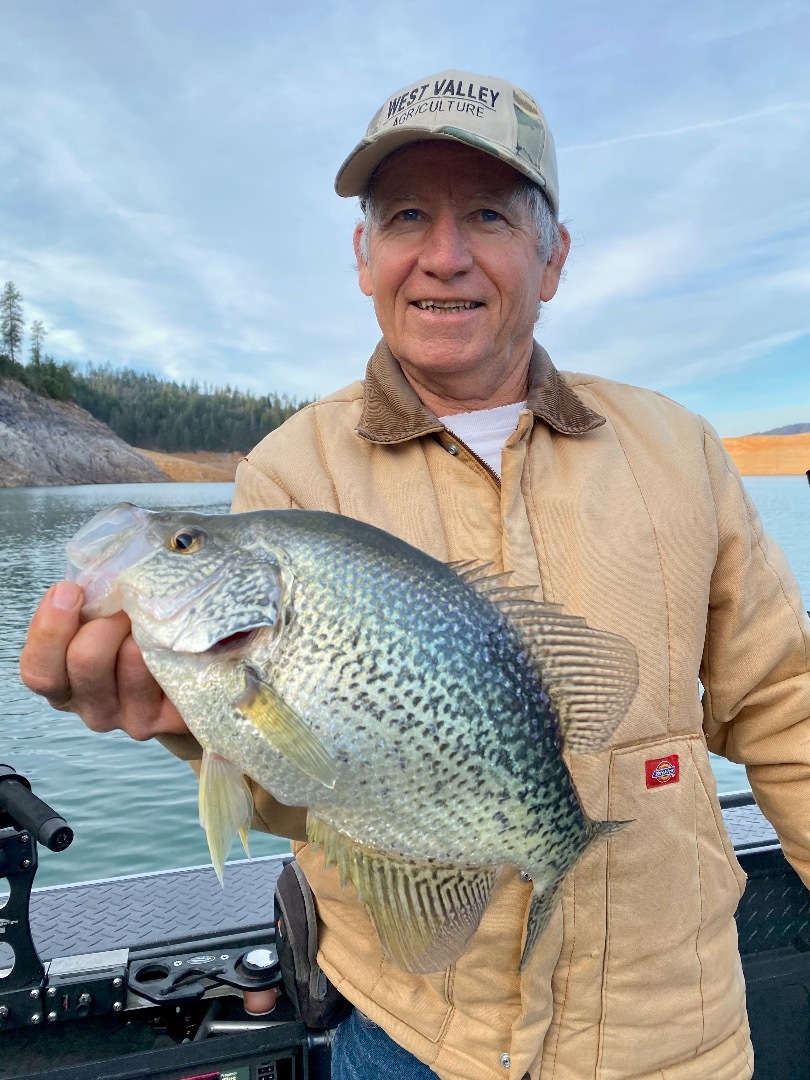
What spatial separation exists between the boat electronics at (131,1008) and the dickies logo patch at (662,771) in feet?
5.26

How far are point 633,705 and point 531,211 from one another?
1.49 meters

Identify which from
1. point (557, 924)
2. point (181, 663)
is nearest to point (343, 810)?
point (181, 663)

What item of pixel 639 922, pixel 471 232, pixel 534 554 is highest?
pixel 471 232

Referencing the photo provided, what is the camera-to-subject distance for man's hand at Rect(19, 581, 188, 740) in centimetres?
164

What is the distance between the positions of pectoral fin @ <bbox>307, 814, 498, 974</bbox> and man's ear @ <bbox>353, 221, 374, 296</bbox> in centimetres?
174

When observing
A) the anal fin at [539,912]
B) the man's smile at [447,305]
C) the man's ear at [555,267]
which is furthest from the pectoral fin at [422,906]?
the man's ear at [555,267]

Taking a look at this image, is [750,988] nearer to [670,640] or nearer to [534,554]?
[670,640]

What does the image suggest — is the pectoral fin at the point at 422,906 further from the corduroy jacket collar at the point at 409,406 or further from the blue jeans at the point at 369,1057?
the corduroy jacket collar at the point at 409,406

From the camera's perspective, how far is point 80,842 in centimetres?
763

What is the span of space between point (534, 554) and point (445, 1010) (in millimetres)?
1185

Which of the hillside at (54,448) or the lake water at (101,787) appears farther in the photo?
the hillside at (54,448)

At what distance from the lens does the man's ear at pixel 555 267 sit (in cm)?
263

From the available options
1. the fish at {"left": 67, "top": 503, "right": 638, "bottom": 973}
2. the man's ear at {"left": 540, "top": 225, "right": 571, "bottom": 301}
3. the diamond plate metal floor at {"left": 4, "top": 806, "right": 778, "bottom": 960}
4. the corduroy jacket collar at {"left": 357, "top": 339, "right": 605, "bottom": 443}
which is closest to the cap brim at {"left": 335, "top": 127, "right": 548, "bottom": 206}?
A: the man's ear at {"left": 540, "top": 225, "right": 571, "bottom": 301}

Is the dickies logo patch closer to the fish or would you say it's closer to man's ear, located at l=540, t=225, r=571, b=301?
the fish
